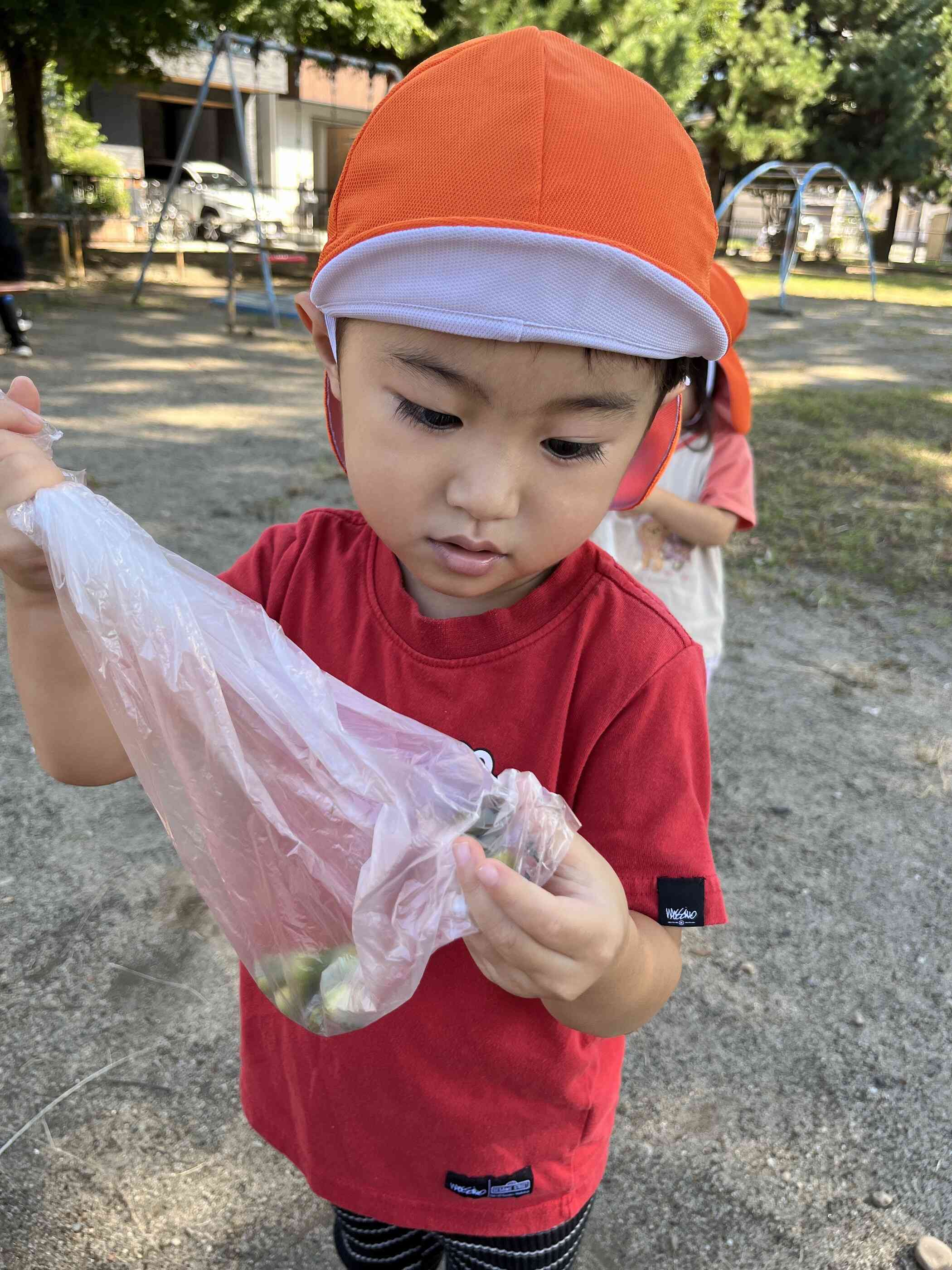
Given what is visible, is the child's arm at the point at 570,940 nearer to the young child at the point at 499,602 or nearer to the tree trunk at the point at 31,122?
the young child at the point at 499,602

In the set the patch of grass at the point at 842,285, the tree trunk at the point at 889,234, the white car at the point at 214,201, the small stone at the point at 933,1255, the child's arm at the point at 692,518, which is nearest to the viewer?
the small stone at the point at 933,1255

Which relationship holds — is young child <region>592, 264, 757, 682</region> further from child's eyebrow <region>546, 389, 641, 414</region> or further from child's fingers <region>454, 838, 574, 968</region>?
child's fingers <region>454, 838, 574, 968</region>

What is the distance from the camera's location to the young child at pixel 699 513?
7.73ft

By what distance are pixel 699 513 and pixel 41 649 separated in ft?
5.44

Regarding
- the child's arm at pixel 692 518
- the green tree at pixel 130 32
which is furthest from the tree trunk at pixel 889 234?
the child's arm at pixel 692 518

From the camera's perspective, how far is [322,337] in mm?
1047

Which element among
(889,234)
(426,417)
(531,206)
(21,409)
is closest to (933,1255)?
(426,417)

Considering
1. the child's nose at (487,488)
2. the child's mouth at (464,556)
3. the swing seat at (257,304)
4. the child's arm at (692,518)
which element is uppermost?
the child's nose at (487,488)

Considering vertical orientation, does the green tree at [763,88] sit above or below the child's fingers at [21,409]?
above

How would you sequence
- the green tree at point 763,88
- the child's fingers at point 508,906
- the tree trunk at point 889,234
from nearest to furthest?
the child's fingers at point 508,906, the green tree at point 763,88, the tree trunk at point 889,234

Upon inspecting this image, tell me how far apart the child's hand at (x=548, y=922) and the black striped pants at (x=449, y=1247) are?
1.62ft

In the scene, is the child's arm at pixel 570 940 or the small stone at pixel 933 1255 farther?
the small stone at pixel 933 1255

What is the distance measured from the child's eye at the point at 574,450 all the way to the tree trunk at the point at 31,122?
1462cm

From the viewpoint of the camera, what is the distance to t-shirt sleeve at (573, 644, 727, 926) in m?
1.00
